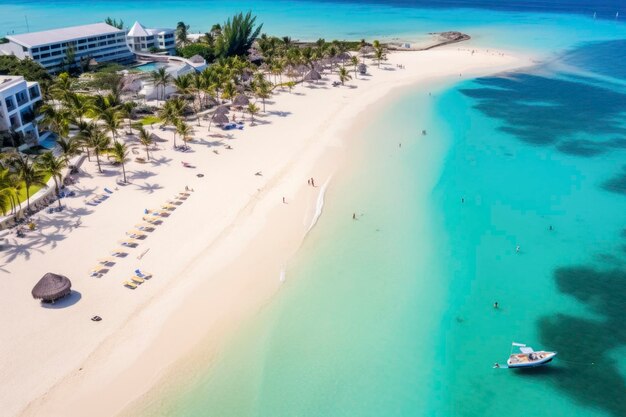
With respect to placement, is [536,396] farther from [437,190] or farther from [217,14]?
[217,14]

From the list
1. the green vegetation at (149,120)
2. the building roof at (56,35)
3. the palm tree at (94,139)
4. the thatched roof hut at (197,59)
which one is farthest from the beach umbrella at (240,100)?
the building roof at (56,35)

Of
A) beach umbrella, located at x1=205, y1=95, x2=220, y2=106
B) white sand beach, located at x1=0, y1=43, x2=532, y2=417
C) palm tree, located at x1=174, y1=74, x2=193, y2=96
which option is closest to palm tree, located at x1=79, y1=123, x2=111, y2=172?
white sand beach, located at x1=0, y1=43, x2=532, y2=417

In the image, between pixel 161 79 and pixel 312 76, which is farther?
pixel 312 76

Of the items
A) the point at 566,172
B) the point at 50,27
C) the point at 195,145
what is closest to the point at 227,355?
the point at 195,145

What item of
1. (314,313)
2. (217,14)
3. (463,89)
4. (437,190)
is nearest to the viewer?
(314,313)

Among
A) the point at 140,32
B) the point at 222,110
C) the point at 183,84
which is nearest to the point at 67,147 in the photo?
the point at 222,110

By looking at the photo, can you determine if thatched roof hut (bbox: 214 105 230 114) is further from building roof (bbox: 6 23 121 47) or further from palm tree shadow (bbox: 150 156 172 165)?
building roof (bbox: 6 23 121 47)

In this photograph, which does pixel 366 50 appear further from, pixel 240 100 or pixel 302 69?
pixel 240 100
